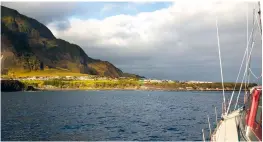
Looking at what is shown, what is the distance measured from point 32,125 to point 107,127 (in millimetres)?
14701

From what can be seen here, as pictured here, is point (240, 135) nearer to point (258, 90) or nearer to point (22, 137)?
point (258, 90)

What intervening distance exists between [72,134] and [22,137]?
7.27 m

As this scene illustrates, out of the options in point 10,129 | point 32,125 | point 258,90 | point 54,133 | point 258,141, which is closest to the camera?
point 258,141

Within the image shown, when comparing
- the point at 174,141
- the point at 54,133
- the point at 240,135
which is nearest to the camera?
the point at 240,135

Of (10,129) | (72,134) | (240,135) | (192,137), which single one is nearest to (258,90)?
(240,135)

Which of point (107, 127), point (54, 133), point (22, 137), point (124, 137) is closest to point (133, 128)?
point (107, 127)

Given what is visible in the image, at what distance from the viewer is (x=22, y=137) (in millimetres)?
47812

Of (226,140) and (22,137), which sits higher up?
(226,140)

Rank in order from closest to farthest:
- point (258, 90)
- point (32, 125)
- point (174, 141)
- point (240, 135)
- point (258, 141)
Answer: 1. point (258, 141)
2. point (258, 90)
3. point (240, 135)
4. point (174, 141)
5. point (32, 125)

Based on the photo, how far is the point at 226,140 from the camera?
1892cm

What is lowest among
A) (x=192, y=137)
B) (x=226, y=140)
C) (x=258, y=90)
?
(x=192, y=137)

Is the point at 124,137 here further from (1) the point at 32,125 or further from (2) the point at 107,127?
(1) the point at 32,125

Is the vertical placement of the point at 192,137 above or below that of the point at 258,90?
below

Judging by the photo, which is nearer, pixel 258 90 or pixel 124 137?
pixel 258 90
